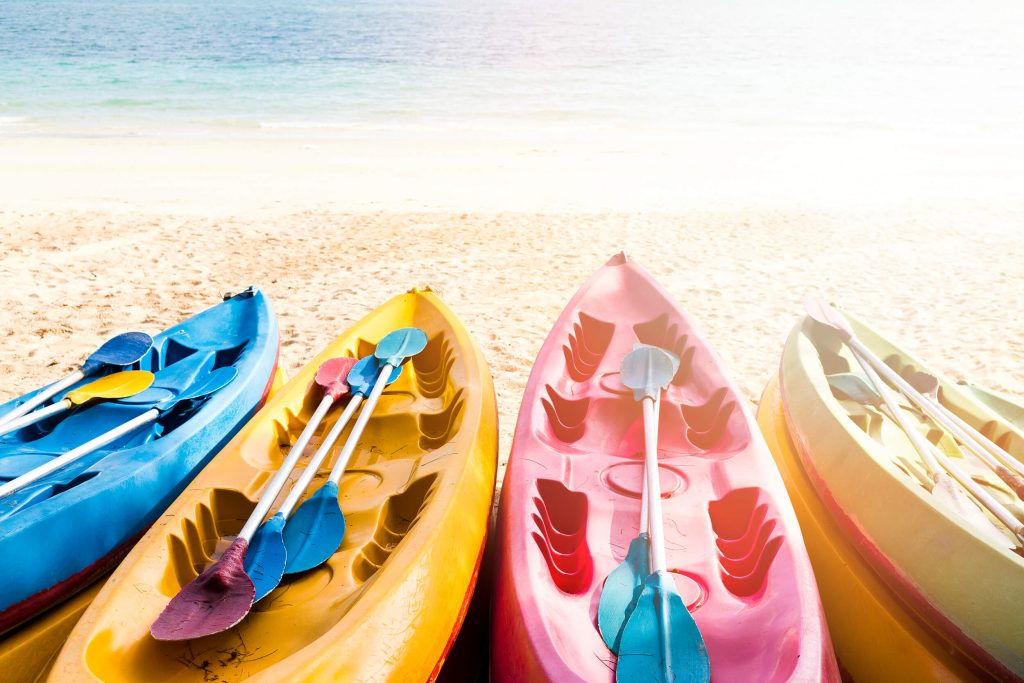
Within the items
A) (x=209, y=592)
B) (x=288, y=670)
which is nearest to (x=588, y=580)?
(x=288, y=670)

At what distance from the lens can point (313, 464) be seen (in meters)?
2.56

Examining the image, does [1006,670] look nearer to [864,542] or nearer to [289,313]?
[864,542]

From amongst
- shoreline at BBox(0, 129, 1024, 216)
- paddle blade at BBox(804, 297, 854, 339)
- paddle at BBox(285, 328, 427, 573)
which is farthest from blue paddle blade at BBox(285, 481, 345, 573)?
shoreline at BBox(0, 129, 1024, 216)

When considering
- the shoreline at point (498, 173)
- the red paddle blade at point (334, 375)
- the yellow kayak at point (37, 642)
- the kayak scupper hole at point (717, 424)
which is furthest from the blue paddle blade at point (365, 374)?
the shoreline at point (498, 173)

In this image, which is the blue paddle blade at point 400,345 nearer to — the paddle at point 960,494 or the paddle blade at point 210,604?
the paddle blade at point 210,604

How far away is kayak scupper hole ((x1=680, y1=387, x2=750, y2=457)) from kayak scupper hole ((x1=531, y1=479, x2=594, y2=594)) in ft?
2.38

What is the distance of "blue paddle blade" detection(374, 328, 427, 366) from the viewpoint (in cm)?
344

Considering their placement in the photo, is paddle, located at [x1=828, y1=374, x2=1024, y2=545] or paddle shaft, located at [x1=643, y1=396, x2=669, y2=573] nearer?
paddle shaft, located at [x1=643, y1=396, x2=669, y2=573]

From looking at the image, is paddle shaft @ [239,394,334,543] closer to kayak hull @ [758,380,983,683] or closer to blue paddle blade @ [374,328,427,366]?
blue paddle blade @ [374,328,427,366]

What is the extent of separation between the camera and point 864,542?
2387mm

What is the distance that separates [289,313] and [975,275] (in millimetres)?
6577

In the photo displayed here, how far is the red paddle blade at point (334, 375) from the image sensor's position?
10.5 ft

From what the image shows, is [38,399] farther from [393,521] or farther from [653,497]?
[653,497]

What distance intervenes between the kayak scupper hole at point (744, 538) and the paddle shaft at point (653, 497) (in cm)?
22
